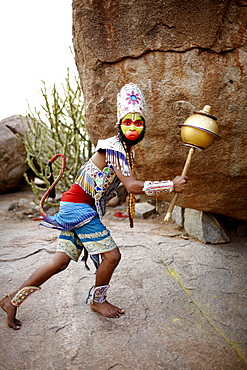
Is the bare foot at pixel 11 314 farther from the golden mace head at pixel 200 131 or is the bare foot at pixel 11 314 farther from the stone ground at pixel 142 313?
the golden mace head at pixel 200 131

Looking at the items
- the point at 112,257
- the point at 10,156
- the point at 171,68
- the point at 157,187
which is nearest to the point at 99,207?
the point at 112,257

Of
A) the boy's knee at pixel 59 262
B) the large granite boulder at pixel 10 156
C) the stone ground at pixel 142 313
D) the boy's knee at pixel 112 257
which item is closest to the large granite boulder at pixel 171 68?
the stone ground at pixel 142 313

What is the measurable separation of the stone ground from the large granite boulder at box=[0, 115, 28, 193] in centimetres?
379

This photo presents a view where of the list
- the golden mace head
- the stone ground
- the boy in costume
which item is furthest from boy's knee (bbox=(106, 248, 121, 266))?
the golden mace head

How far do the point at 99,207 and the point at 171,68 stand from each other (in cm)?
127

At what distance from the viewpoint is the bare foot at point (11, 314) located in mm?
2227

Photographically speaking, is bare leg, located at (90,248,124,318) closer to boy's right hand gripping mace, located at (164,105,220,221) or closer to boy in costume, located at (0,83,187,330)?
boy in costume, located at (0,83,187,330)

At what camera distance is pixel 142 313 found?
2.41 metres

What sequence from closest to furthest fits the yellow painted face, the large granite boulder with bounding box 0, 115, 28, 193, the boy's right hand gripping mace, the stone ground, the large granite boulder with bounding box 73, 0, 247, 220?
1. the stone ground
2. the boy's right hand gripping mace
3. the yellow painted face
4. the large granite boulder with bounding box 73, 0, 247, 220
5. the large granite boulder with bounding box 0, 115, 28, 193

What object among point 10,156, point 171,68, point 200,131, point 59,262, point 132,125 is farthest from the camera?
point 10,156

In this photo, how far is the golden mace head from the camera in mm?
2094

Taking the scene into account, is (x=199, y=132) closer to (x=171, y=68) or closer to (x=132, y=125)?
(x=132, y=125)

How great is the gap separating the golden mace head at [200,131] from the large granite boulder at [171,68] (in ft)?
2.22

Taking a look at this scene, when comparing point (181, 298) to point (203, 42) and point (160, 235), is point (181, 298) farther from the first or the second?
point (203, 42)
